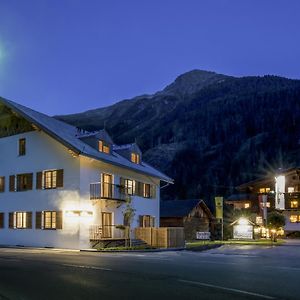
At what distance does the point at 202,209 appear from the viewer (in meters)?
60.9

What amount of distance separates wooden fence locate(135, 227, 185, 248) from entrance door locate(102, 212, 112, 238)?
252 centimetres

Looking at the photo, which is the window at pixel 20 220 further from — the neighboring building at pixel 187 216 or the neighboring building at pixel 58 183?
the neighboring building at pixel 187 216

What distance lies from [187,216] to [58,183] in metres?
23.6

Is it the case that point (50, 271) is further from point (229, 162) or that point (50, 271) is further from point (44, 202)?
point (229, 162)

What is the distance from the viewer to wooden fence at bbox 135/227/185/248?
3697 cm

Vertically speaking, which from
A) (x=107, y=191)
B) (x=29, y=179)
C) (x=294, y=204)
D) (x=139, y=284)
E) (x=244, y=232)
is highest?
(x=29, y=179)

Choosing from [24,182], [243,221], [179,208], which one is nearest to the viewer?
[24,182]

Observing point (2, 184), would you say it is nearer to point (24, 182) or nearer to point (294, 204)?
point (24, 182)

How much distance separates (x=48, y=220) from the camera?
3678cm

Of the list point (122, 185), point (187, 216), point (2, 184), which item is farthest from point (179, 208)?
point (2, 184)

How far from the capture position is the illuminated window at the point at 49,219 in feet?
119

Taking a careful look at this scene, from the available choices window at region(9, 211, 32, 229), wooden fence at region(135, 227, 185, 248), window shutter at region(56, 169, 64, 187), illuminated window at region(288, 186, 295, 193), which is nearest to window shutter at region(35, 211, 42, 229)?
window at region(9, 211, 32, 229)

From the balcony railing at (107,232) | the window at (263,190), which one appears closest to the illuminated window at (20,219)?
the balcony railing at (107,232)

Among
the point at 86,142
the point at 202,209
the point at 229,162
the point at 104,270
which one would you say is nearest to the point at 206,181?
the point at 229,162
